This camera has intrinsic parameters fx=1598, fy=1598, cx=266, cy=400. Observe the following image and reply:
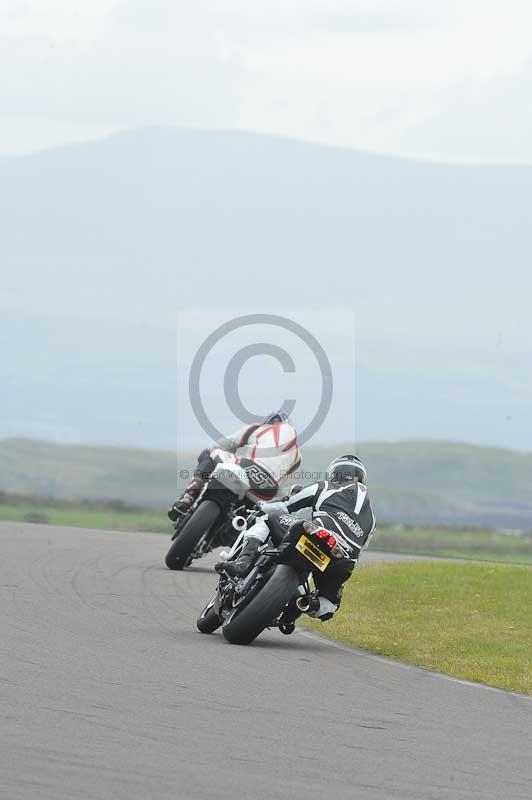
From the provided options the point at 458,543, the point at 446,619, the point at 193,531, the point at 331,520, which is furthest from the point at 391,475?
the point at 331,520

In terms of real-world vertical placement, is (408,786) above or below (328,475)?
below

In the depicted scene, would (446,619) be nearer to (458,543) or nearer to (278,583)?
(278,583)

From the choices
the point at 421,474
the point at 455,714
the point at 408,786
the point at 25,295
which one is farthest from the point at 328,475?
the point at 25,295

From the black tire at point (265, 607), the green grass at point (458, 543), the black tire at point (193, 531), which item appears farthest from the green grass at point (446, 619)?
the green grass at point (458, 543)

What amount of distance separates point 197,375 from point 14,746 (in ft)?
75.5

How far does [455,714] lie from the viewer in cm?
942

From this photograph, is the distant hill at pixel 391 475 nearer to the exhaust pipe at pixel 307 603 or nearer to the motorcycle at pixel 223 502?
the motorcycle at pixel 223 502

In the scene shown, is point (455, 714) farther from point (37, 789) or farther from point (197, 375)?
point (197, 375)

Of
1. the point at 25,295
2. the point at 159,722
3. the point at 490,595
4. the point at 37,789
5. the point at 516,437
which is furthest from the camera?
the point at 516,437

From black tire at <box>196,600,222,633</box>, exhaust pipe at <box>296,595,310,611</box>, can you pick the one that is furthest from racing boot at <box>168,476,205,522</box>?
exhaust pipe at <box>296,595,310,611</box>

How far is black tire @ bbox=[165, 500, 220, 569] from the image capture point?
1769 cm

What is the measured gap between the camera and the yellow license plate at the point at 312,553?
464 inches

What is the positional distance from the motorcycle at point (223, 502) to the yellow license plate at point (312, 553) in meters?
5.85

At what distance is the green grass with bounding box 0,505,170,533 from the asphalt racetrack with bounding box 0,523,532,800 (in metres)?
19.7
